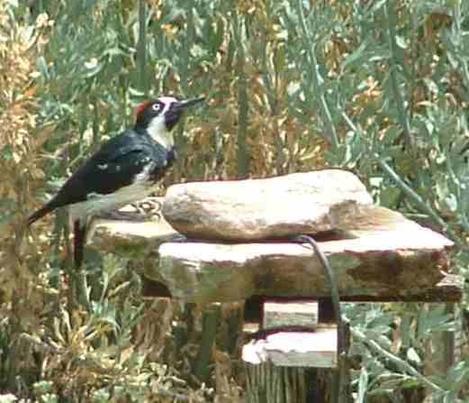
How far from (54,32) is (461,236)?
4.80 ft

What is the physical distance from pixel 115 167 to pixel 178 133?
3.46ft

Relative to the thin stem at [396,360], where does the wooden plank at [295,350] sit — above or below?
above

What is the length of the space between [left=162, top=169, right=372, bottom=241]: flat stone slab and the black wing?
4.22 feet

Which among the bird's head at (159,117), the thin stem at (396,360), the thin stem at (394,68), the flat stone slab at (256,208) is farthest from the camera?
the bird's head at (159,117)

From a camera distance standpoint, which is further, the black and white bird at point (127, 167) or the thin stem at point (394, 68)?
the black and white bird at point (127, 167)

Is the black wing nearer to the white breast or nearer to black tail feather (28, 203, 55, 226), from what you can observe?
the white breast

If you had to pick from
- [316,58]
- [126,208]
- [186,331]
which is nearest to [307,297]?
[126,208]

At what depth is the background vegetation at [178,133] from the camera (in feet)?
17.5

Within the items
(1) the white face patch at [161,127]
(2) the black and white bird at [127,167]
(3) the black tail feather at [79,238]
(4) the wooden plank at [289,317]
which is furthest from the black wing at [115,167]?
(4) the wooden plank at [289,317]

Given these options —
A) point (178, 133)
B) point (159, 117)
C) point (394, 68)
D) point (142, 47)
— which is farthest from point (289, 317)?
point (178, 133)

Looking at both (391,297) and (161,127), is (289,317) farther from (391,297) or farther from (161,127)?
(161,127)

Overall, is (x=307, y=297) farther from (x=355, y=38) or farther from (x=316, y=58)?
(x=355, y=38)

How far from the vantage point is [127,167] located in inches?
192

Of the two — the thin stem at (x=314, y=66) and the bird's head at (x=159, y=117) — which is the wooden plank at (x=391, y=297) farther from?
the bird's head at (x=159, y=117)
